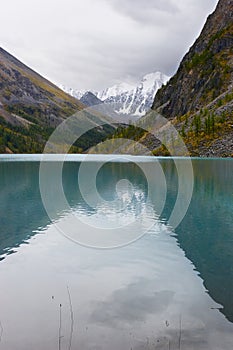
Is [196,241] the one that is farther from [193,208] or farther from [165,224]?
[193,208]

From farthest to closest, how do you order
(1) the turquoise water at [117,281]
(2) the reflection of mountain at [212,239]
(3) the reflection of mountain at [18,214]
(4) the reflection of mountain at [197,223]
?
(3) the reflection of mountain at [18,214], (4) the reflection of mountain at [197,223], (2) the reflection of mountain at [212,239], (1) the turquoise water at [117,281]

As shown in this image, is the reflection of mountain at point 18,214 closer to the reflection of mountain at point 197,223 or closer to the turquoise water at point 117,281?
the reflection of mountain at point 197,223

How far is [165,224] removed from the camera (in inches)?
1462

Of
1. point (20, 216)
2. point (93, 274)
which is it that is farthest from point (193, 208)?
point (93, 274)

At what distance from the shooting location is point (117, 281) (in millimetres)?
21156

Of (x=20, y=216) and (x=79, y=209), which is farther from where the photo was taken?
(x=79, y=209)

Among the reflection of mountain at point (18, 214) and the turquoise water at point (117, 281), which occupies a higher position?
the reflection of mountain at point (18, 214)

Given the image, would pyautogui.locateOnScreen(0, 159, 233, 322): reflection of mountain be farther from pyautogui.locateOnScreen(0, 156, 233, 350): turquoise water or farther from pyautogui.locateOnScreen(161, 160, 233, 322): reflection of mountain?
pyautogui.locateOnScreen(0, 156, 233, 350): turquoise water

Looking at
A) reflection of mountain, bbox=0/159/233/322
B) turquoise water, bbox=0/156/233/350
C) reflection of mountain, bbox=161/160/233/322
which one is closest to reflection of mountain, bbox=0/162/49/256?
reflection of mountain, bbox=0/159/233/322

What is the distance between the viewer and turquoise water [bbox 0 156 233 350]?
570 inches

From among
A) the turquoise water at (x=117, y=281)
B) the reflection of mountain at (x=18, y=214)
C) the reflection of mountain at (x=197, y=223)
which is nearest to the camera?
the turquoise water at (x=117, y=281)

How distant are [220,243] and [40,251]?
14.9 meters

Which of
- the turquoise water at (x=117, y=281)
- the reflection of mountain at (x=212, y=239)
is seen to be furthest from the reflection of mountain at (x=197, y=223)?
the turquoise water at (x=117, y=281)

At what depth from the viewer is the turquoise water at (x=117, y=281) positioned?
1447 centimetres
